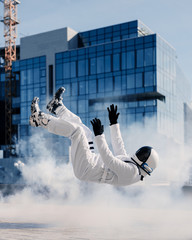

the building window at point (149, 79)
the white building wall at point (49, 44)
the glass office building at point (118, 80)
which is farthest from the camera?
the white building wall at point (49, 44)

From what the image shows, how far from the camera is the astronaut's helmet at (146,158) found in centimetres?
679

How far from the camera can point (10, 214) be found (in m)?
13.7

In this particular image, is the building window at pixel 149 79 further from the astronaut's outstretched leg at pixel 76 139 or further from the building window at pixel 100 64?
the astronaut's outstretched leg at pixel 76 139

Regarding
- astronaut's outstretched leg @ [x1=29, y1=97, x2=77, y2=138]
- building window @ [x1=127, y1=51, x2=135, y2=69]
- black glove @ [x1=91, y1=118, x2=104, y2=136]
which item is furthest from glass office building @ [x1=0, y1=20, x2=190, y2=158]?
black glove @ [x1=91, y1=118, x2=104, y2=136]

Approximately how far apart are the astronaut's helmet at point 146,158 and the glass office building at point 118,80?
37340 mm

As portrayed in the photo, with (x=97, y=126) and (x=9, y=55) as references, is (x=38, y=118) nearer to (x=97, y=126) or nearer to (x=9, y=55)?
(x=97, y=126)

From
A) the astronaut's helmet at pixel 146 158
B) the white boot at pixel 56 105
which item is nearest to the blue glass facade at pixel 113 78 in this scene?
the white boot at pixel 56 105

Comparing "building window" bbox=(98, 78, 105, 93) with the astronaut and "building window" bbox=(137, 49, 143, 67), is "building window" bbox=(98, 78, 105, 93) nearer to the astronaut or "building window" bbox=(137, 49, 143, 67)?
"building window" bbox=(137, 49, 143, 67)

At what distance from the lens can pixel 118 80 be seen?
155 feet

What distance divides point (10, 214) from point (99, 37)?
150ft

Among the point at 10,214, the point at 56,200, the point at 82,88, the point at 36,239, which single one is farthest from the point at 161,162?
the point at 82,88

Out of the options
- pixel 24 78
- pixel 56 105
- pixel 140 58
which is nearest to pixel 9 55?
pixel 24 78

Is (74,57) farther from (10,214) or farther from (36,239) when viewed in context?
(36,239)

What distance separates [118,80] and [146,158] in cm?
4090
